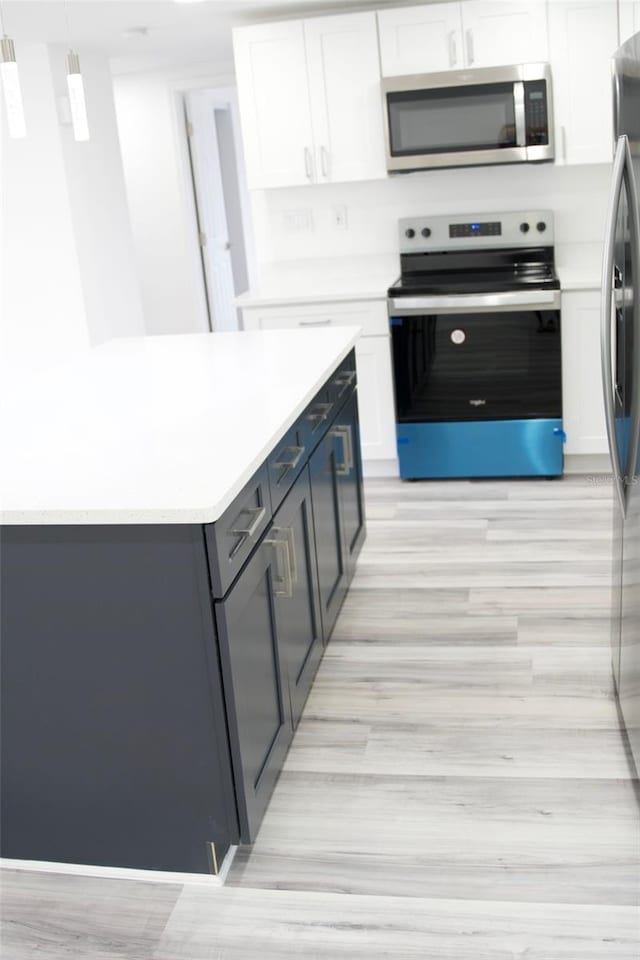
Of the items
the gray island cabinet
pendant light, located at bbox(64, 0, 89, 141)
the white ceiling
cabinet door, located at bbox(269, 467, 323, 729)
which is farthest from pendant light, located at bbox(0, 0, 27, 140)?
the white ceiling

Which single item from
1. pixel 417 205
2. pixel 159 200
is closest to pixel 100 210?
pixel 159 200

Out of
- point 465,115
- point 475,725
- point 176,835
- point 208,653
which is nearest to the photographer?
point 208,653

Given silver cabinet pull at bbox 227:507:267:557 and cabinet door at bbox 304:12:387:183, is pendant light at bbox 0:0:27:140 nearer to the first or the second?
silver cabinet pull at bbox 227:507:267:557

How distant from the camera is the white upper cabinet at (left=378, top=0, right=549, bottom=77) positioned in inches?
168

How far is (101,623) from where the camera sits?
191 centimetres

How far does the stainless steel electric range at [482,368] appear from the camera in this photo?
423 centimetres

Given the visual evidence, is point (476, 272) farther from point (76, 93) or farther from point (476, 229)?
point (76, 93)

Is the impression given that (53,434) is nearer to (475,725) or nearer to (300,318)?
(475,725)

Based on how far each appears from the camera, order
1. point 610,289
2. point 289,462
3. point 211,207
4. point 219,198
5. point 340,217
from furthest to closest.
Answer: point 219,198 → point 211,207 → point 340,217 → point 289,462 → point 610,289

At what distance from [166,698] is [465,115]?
3.30 m

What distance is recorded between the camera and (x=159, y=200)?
679 cm

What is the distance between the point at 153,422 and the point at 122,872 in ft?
3.30

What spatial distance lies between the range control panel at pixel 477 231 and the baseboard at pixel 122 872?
338 cm

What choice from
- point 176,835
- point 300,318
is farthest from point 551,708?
point 300,318
